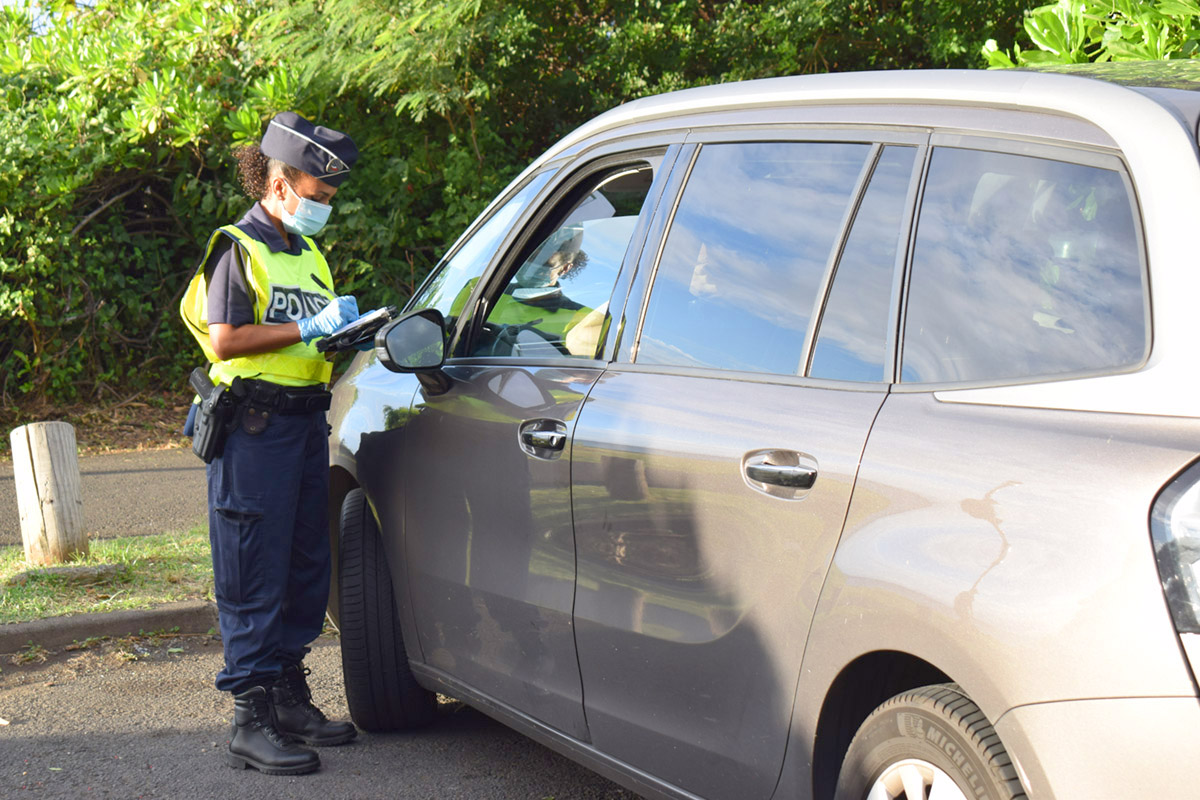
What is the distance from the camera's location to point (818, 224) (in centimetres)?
246

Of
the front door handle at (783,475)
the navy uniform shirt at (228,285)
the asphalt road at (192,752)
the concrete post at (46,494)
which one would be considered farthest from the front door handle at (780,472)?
the concrete post at (46,494)

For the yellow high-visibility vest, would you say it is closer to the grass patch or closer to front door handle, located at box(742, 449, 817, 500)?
front door handle, located at box(742, 449, 817, 500)

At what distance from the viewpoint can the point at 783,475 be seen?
2.27 metres

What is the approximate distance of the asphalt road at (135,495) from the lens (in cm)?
745

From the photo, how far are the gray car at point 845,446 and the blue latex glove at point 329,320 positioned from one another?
342mm

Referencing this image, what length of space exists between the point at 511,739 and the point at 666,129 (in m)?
2.20

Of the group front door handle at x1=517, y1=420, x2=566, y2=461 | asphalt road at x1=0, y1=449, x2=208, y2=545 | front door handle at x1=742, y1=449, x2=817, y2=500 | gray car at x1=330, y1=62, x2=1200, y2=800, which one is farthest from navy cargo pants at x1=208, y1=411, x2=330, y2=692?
asphalt road at x1=0, y1=449, x2=208, y2=545

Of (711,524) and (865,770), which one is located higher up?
(711,524)

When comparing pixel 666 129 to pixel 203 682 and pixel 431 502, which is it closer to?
pixel 431 502

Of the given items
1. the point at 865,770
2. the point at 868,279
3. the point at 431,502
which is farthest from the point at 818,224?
the point at 431,502

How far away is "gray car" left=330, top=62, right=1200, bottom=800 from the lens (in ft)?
5.78

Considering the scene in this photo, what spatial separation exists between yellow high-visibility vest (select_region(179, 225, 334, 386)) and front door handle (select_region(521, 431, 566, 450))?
1.11 meters

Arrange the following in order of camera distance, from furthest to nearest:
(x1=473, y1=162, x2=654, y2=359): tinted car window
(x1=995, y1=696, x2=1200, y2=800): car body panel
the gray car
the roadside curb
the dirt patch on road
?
the roadside curb < the dirt patch on road < (x1=473, y1=162, x2=654, y2=359): tinted car window < the gray car < (x1=995, y1=696, x2=1200, y2=800): car body panel

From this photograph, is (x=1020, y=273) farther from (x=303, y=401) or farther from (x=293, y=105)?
(x=293, y=105)
